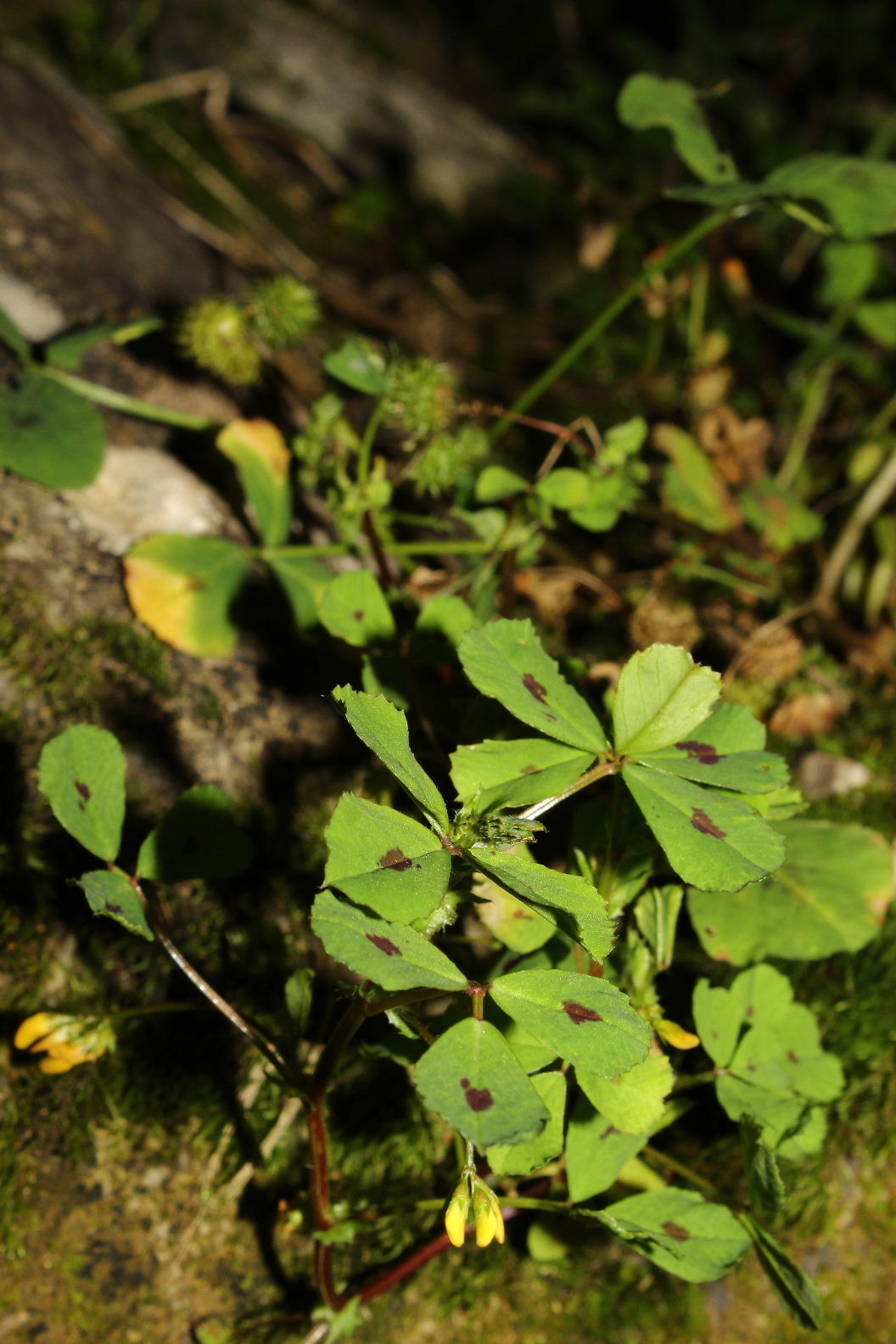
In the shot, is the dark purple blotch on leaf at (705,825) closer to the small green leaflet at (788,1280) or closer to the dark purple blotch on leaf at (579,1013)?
the dark purple blotch on leaf at (579,1013)

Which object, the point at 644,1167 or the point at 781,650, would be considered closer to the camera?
the point at 644,1167

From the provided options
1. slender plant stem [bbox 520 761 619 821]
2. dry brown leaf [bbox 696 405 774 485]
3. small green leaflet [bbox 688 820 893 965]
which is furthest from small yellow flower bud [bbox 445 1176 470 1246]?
dry brown leaf [bbox 696 405 774 485]

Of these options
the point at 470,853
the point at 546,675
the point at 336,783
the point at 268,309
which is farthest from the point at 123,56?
the point at 470,853

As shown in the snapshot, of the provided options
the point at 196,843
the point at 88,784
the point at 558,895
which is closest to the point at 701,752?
the point at 558,895

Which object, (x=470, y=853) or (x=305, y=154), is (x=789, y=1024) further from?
(x=305, y=154)

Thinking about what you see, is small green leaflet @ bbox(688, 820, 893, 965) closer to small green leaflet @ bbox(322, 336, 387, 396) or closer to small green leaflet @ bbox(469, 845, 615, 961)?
small green leaflet @ bbox(469, 845, 615, 961)

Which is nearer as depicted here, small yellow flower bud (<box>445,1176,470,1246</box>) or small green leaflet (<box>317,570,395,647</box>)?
small yellow flower bud (<box>445,1176,470,1246</box>)

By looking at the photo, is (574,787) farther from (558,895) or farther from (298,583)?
(298,583)
